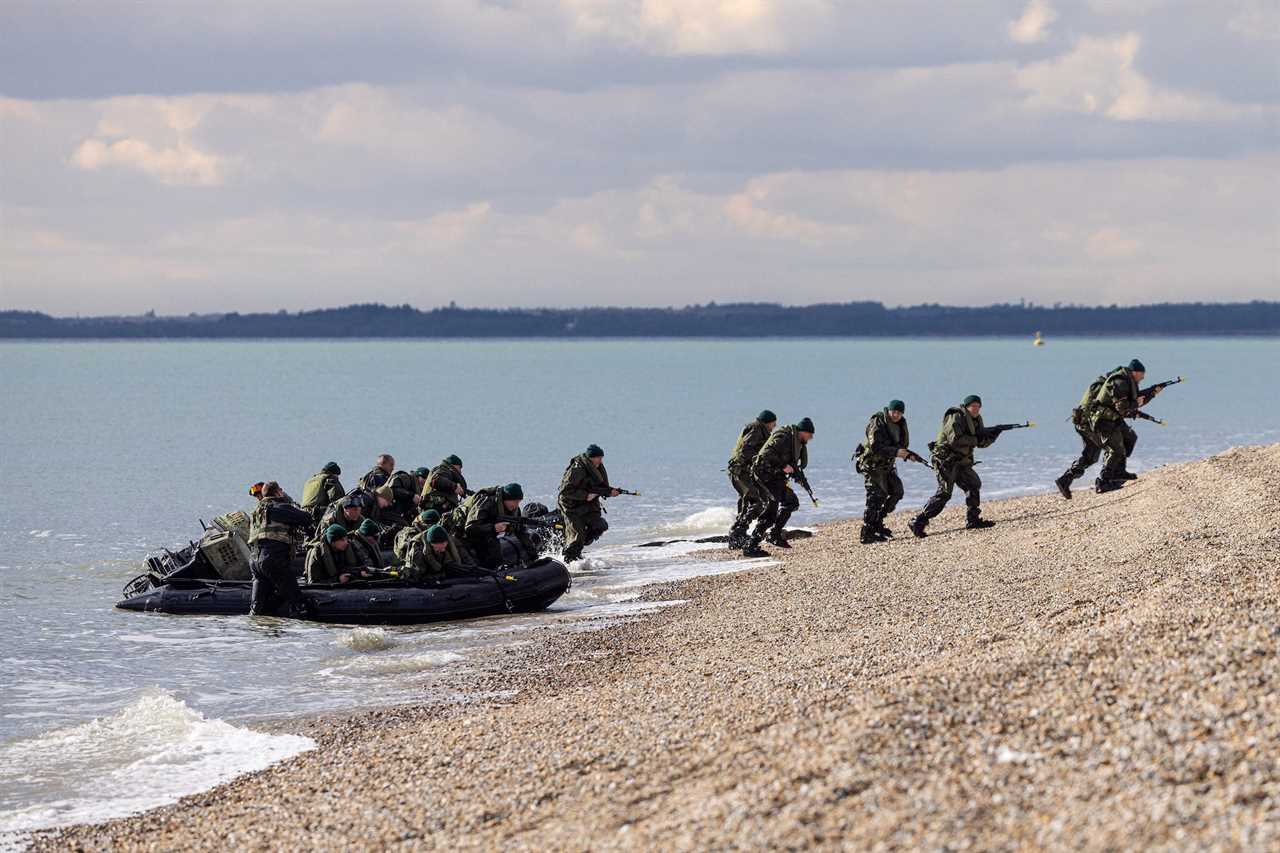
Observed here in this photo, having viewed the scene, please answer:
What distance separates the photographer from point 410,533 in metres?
21.5

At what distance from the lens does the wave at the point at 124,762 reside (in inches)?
503

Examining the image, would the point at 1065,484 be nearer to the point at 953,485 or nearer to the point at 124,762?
the point at 953,485

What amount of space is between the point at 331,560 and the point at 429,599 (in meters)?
1.66

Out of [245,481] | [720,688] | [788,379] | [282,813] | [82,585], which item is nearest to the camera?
[282,813]

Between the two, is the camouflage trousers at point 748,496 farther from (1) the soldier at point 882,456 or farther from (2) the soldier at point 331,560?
(2) the soldier at point 331,560

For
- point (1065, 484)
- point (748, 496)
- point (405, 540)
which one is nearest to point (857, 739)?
point (405, 540)

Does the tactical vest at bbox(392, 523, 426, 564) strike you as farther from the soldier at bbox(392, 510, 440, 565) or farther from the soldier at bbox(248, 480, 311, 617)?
the soldier at bbox(248, 480, 311, 617)

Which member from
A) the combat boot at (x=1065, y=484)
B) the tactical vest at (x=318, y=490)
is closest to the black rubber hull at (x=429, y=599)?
the tactical vest at (x=318, y=490)

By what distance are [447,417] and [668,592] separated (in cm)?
7753

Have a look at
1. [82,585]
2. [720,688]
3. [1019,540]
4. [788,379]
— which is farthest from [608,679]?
[788,379]

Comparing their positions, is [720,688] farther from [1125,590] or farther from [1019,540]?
[1019,540]

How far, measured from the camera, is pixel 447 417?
98.9m

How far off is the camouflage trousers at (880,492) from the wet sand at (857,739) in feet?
22.2

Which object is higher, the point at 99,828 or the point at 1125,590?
the point at 1125,590
